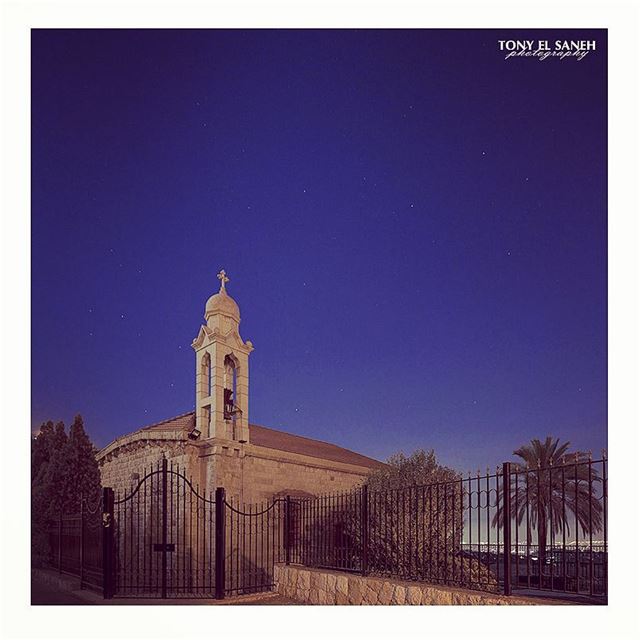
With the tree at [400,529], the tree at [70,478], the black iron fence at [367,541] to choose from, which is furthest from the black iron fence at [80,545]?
the tree at [400,529]

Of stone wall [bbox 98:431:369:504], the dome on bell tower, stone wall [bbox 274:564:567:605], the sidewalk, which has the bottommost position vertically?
the sidewalk

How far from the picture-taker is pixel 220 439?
A: 39.7 feet

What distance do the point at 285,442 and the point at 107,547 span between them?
28.1 feet

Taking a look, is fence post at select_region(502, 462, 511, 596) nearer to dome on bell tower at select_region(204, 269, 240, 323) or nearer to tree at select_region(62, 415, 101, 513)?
dome on bell tower at select_region(204, 269, 240, 323)

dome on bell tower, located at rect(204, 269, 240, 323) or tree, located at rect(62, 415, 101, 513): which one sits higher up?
dome on bell tower, located at rect(204, 269, 240, 323)

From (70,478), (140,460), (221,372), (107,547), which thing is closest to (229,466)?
(221,372)

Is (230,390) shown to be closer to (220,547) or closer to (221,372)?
(221,372)

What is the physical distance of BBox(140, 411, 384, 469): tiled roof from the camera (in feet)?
44.2

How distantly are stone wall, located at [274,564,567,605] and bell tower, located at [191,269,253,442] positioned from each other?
3797 mm

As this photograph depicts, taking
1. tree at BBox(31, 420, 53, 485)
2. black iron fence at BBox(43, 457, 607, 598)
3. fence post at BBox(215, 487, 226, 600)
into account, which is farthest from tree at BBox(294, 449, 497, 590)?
tree at BBox(31, 420, 53, 485)

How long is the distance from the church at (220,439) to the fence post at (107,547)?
372cm
